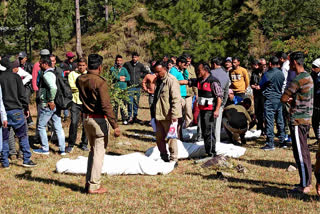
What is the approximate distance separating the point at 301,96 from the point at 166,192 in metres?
2.34

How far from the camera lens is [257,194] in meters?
6.25

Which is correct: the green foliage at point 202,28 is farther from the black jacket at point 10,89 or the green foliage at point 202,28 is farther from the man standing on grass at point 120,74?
the black jacket at point 10,89

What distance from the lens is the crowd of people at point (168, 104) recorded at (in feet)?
20.0

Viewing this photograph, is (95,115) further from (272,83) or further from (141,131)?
(141,131)

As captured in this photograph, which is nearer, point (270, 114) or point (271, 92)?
point (271, 92)

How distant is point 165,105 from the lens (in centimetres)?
758

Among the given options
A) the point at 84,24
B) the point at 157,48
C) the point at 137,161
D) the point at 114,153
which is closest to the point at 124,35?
the point at 157,48

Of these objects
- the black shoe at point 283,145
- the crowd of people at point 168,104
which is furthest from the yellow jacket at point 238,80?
the black shoe at point 283,145

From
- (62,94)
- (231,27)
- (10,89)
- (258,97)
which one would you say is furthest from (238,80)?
(231,27)

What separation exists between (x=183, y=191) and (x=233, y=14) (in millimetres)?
14721

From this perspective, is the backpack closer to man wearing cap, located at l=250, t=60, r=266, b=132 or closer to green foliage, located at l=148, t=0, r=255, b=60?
man wearing cap, located at l=250, t=60, r=266, b=132

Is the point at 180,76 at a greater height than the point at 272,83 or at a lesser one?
greater

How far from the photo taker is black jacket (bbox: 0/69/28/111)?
7.45 metres

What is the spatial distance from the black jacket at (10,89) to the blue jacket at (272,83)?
16.7 feet
